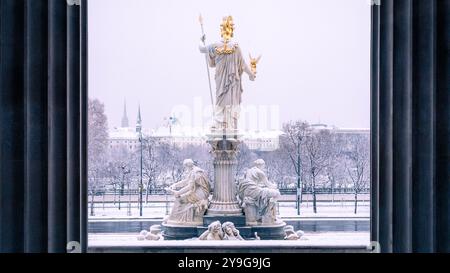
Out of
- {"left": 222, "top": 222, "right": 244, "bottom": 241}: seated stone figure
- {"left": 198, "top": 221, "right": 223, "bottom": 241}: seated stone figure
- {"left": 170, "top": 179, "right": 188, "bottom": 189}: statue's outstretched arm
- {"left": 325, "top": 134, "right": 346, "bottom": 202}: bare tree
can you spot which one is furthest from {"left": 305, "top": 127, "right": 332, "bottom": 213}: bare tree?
{"left": 198, "top": 221, "right": 223, "bottom": 241}: seated stone figure

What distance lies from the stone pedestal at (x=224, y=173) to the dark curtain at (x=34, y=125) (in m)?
8.01

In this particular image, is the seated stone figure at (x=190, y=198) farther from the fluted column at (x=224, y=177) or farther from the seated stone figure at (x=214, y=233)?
the seated stone figure at (x=214, y=233)

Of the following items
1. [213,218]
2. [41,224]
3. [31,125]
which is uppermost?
[31,125]

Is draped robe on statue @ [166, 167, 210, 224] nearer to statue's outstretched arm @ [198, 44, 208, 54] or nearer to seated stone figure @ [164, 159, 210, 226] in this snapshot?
seated stone figure @ [164, 159, 210, 226]

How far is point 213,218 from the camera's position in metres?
13.3

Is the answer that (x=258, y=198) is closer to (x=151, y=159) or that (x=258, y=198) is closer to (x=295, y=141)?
(x=151, y=159)

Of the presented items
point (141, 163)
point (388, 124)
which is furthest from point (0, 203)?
point (141, 163)

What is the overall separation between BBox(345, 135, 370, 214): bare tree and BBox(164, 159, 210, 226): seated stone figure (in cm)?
685

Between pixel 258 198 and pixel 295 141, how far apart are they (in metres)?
7.13

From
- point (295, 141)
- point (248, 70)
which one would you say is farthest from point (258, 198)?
point (295, 141)

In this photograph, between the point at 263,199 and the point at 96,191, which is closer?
the point at 263,199
